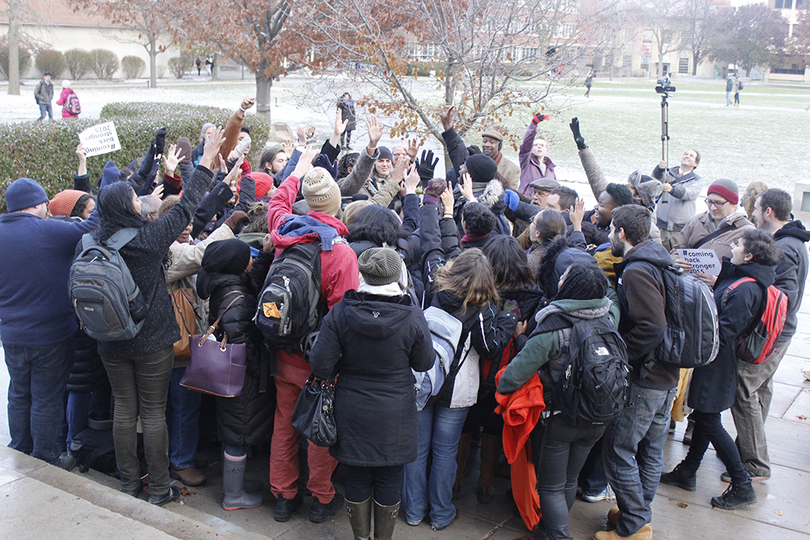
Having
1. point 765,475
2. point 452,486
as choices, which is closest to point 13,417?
point 452,486

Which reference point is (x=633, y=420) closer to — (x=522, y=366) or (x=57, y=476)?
(x=522, y=366)

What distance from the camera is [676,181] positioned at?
746 cm

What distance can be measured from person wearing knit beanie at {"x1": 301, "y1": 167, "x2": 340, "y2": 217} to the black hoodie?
3.00 m

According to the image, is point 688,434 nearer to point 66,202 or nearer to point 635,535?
point 635,535

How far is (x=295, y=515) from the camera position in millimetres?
4004

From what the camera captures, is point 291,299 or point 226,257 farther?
point 226,257

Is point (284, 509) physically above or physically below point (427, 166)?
below

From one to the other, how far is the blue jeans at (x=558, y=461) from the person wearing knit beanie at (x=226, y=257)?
2.05m

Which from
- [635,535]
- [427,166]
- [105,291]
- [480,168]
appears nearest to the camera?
[105,291]

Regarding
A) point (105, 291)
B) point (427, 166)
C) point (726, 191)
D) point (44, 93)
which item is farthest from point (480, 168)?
point (44, 93)

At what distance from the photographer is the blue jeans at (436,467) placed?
3.87 m

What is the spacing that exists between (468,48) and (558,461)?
18.7 feet

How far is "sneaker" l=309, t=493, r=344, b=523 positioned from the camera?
3.91 metres

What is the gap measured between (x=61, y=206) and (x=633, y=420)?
168 inches
